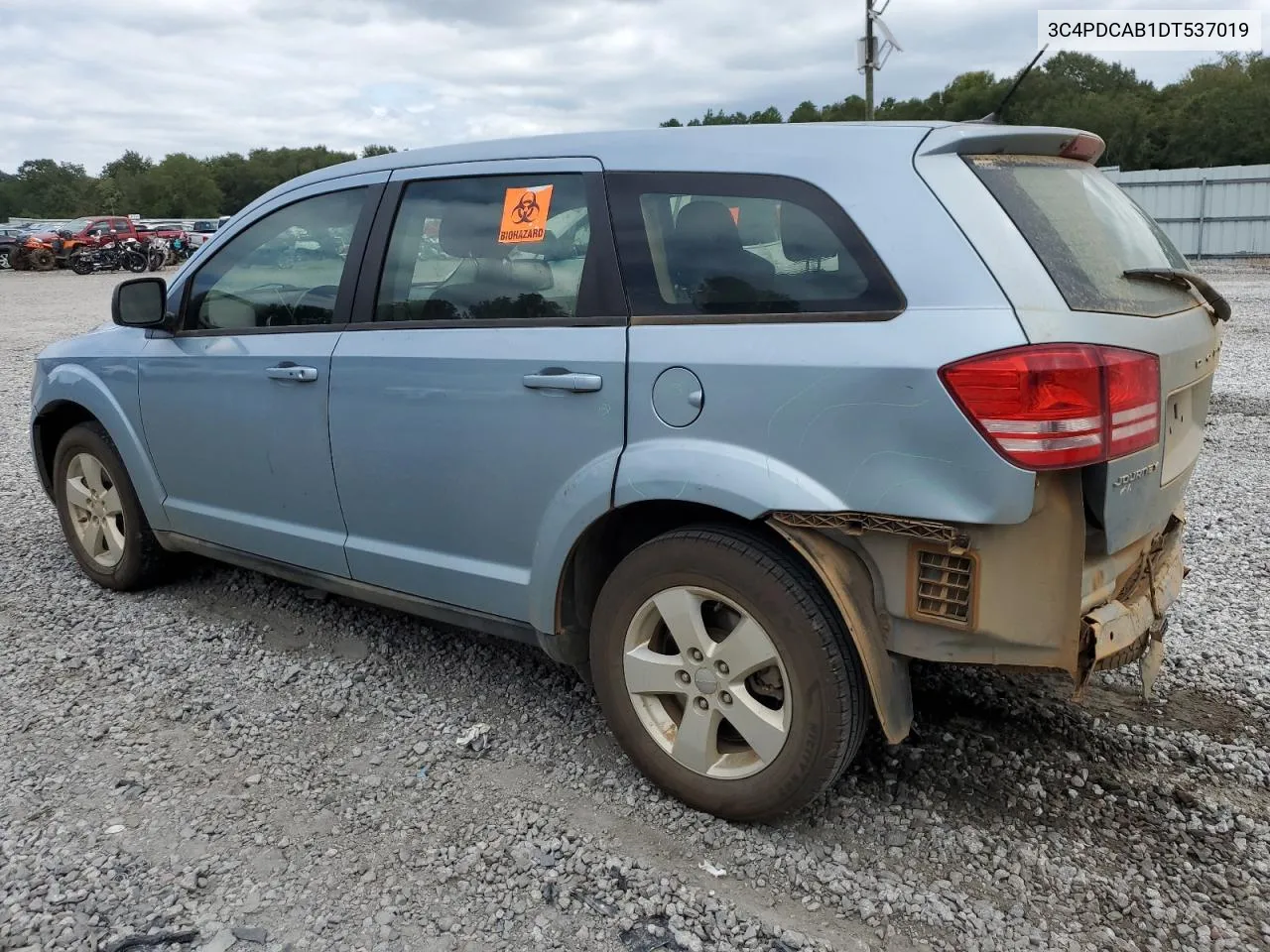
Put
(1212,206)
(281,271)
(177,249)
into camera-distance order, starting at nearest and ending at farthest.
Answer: (281,271) → (1212,206) → (177,249)

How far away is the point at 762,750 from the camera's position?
270cm

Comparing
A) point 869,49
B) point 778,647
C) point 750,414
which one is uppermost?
point 869,49

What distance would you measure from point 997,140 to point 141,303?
10.6ft

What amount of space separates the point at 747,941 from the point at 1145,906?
0.96 metres

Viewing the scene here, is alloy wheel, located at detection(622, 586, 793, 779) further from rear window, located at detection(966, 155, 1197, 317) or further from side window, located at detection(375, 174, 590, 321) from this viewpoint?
rear window, located at detection(966, 155, 1197, 317)

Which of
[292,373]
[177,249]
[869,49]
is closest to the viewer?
[292,373]

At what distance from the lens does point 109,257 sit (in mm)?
31594

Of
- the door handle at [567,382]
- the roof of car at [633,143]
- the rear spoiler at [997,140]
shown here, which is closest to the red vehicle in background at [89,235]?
the roof of car at [633,143]

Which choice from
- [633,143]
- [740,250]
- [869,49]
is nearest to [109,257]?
[869,49]

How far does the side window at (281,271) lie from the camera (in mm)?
3615

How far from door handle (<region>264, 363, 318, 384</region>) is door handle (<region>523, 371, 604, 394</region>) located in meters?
0.97

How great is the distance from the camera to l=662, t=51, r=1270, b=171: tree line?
4828cm

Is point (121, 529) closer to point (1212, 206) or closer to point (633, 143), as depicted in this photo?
point (633, 143)

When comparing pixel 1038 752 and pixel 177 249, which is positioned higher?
pixel 177 249
